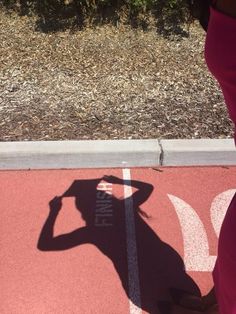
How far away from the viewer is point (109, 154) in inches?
163

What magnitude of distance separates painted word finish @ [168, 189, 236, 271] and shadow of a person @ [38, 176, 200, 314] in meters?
0.10

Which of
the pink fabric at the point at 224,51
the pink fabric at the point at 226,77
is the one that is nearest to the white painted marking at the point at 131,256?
the pink fabric at the point at 226,77

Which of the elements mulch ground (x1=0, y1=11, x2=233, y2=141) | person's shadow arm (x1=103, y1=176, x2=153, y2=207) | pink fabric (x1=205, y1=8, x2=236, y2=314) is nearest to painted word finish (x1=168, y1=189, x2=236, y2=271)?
person's shadow arm (x1=103, y1=176, x2=153, y2=207)

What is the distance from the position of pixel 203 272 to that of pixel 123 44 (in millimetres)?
3715

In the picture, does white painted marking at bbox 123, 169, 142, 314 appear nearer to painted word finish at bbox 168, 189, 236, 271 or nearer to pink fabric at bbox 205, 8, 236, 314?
painted word finish at bbox 168, 189, 236, 271

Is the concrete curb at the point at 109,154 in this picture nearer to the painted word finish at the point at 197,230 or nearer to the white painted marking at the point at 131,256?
the white painted marking at the point at 131,256

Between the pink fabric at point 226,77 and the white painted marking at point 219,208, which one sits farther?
the white painted marking at point 219,208

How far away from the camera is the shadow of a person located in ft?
9.83

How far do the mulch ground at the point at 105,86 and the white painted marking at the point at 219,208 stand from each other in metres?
0.83

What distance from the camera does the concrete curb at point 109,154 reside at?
415cm

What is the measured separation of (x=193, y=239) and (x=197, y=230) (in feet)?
0.35

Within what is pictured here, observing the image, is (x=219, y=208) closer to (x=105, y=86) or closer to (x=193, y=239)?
(x=193, y=239)

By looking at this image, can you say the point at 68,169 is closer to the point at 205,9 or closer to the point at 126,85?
the point at 126,85

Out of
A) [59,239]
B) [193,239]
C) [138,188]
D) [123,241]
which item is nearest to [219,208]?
[193,239]
